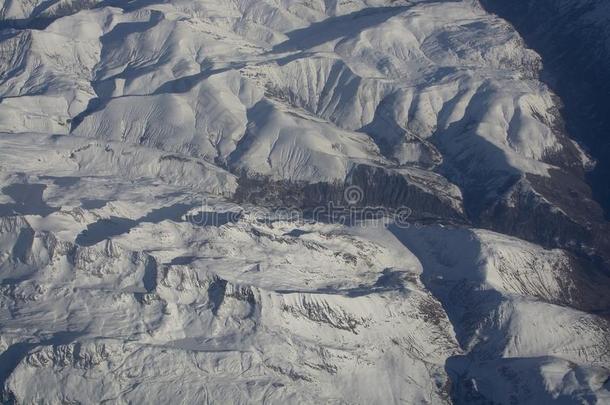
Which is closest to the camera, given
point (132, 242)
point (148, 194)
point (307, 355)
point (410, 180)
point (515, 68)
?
point (307, 355)

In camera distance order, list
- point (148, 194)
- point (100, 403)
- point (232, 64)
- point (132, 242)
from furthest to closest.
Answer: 1. point (232, 64)
2. point (148, 194)
3. point (132, 242)
4. point (100, 403)

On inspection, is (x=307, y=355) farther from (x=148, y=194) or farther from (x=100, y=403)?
(x=148, y=194)

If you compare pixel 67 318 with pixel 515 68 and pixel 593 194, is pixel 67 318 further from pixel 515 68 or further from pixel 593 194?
pixel 515 68

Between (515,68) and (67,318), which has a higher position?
(515,68)

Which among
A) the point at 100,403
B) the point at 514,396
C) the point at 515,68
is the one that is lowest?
the point at 100,403

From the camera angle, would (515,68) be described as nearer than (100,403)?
No

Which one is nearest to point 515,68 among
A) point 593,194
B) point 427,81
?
point 427,81
